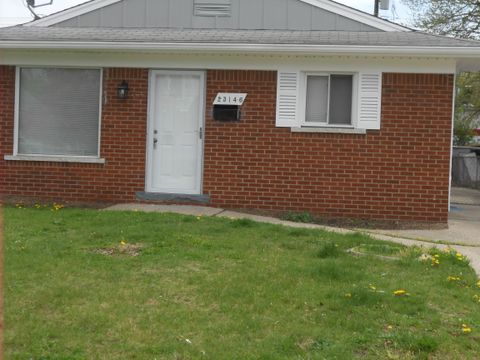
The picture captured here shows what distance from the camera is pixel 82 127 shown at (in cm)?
1098

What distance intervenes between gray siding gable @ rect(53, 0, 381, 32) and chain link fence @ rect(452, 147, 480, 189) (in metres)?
12.5

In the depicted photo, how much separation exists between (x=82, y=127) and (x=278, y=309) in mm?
6982

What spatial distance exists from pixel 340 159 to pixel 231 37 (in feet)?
8.86

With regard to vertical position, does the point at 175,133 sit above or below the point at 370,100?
below

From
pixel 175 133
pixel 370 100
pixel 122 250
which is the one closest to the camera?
pixel 122 250

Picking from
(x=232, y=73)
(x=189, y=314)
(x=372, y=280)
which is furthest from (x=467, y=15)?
(x=189, y=314)

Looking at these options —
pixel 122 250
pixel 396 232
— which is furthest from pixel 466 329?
pixel 396 232

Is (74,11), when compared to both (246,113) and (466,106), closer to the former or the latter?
(246,113)

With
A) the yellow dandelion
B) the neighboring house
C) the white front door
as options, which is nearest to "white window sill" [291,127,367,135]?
the neighboring house

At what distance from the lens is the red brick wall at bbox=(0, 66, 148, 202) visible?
Result: 10.8 m

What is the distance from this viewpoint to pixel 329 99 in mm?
10414

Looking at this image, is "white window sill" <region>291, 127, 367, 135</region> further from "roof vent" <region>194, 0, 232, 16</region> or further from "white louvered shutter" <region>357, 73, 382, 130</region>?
Result: "roof vent" <region>194, 0, 232, 16</region>

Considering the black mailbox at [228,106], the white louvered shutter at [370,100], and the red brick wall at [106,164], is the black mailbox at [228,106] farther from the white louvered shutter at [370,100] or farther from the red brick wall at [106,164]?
the white louvered shutter at [370,100]

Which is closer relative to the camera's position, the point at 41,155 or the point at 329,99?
the point at 329,99
